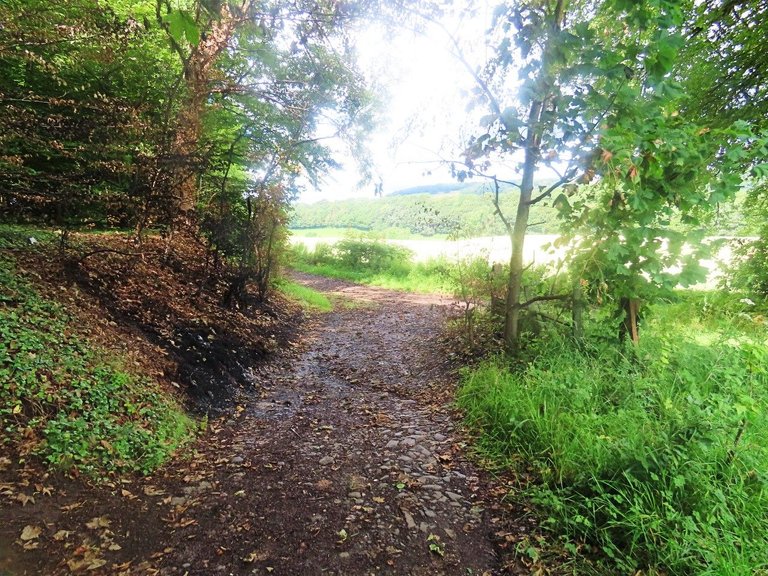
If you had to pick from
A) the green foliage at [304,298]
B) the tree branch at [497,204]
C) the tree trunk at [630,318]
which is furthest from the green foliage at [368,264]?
the tree trunk at [630,318]

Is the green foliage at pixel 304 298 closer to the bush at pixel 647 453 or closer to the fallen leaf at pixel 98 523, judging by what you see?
the bush at pixel 647 453

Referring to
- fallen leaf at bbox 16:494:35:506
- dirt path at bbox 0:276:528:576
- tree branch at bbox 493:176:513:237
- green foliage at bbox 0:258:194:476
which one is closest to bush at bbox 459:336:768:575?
dirt path at bbox 0:276:528:576

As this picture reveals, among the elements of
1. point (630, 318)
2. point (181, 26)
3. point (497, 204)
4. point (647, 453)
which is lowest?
point (647, 453)

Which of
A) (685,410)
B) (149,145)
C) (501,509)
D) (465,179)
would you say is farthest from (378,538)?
(149,145)

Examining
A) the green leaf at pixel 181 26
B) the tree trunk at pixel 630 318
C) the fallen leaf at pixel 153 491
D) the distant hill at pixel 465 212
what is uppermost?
the green leaf at pixel 181 26

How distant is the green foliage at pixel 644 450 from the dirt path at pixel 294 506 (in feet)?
1.76

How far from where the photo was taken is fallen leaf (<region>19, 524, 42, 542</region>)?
2.34 metres

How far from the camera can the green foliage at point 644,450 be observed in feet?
7.81

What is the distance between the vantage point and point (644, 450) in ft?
9.25

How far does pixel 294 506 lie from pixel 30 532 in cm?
160

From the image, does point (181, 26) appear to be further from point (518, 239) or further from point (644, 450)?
Answer: point (518, 239)

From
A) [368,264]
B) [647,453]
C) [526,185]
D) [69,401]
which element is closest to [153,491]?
[69,401]

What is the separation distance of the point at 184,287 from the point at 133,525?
437cm

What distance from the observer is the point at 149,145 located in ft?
18.9
